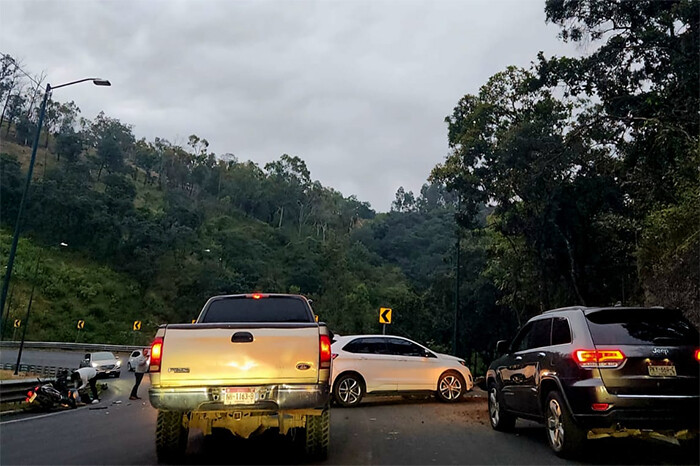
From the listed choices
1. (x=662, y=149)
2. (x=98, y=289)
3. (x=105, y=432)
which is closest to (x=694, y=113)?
(x=662, y=149)

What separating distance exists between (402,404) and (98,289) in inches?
2353

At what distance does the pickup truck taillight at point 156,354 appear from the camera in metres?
6.50

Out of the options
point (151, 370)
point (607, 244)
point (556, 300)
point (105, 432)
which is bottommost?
point (105, 432)

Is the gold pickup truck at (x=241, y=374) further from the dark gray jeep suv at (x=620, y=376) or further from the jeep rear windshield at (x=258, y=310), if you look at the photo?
the dark gray jeep suv at (x=620, y=376)

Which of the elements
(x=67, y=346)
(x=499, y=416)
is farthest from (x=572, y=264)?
(x=67, y=346)

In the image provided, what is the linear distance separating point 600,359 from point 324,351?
312 cm

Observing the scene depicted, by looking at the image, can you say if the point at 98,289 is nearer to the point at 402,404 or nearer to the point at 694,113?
the point at 402,404

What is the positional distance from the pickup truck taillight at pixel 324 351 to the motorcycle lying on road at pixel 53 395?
9.38 metres

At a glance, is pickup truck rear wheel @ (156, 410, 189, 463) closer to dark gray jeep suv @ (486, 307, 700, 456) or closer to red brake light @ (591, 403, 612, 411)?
dark gray jeep suv @ (486, 307, 700, 456)

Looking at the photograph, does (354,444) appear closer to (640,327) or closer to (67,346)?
(640,327)

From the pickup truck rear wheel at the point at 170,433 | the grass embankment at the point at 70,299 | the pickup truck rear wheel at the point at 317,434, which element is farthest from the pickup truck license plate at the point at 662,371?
the grass embankment at the point at 70,299

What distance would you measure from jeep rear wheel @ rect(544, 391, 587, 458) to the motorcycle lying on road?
10862 mm

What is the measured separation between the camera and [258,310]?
8.54m

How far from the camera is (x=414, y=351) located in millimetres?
14156
